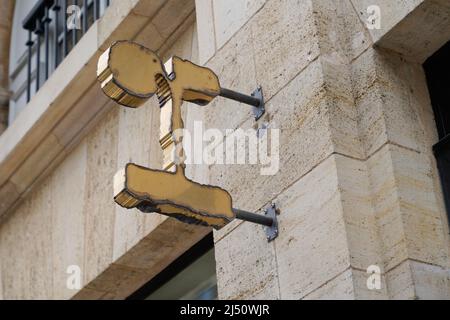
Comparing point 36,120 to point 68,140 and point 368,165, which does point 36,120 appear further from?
point 368,165

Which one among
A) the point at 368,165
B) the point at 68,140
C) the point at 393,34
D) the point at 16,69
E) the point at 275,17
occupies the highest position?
the point at 16,69

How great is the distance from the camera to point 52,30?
7.27 meters

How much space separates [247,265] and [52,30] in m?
3.41

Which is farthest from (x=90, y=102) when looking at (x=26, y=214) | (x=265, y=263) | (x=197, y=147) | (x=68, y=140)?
(x=265, y=263)

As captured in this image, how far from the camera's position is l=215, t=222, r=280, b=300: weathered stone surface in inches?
163

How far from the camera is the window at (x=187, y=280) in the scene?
579 centimetres

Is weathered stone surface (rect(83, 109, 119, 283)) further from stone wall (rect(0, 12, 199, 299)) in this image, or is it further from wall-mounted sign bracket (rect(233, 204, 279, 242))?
wall-mounted sign bracket (rect(233, 204, 279, 242))

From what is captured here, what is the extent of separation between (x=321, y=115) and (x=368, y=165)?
0.24 m

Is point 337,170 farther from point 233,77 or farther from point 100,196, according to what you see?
point 100,196

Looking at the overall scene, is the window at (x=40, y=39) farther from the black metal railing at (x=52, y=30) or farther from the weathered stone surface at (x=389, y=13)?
the weathered stone surface at (x=389, y=13)

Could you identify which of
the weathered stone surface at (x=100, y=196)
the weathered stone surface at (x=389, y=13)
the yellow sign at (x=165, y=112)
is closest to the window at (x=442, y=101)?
the weathered stone surface at (x=389, y=13)

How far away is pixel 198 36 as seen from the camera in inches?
204

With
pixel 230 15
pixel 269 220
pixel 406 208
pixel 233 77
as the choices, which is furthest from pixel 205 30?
pixel 406 208
